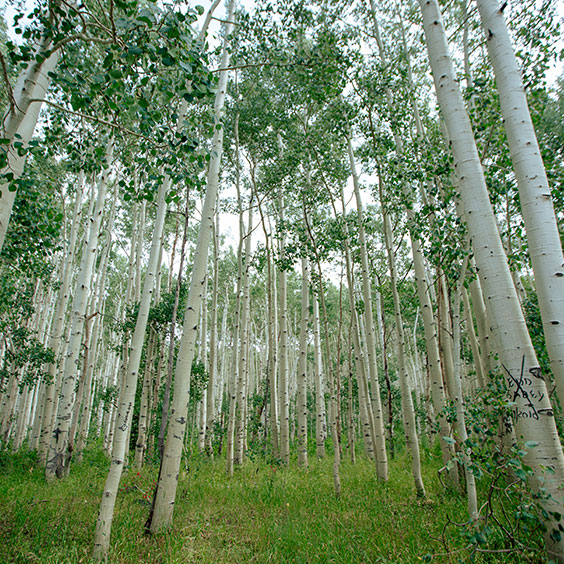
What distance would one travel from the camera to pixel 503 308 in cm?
260

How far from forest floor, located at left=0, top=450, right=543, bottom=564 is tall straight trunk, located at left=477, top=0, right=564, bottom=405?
1554 millimetres

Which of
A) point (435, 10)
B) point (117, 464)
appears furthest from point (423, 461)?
point (435, 10)

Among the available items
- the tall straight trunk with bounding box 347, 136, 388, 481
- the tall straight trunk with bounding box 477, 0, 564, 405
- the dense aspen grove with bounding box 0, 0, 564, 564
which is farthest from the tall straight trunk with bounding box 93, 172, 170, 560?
the tall straight trunk with bounding box 347, 136, 388, 481

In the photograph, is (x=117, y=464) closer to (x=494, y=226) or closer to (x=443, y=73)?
(x=494, y=226)

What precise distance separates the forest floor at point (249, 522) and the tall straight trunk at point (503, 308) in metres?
0.80

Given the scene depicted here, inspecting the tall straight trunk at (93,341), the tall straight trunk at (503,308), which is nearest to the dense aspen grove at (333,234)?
the tall straight trunk at (503,308)

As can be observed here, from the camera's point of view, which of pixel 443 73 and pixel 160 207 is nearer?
pixel 443 73

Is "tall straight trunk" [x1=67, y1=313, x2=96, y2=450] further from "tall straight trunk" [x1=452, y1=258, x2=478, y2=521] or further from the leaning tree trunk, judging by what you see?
"tall straight trunk" [x1=452, y1=258, x2=478, y2=521]

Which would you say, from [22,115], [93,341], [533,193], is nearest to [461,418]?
[533,193]

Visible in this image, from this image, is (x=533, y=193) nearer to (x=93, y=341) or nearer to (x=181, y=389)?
(x=181, y=389)

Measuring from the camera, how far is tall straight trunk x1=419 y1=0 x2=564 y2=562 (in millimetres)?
2305

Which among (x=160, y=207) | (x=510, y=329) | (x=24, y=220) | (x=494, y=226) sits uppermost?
(x=160, y=207)

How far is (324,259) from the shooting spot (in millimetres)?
8164

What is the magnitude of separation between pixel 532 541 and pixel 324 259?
6.09 m
